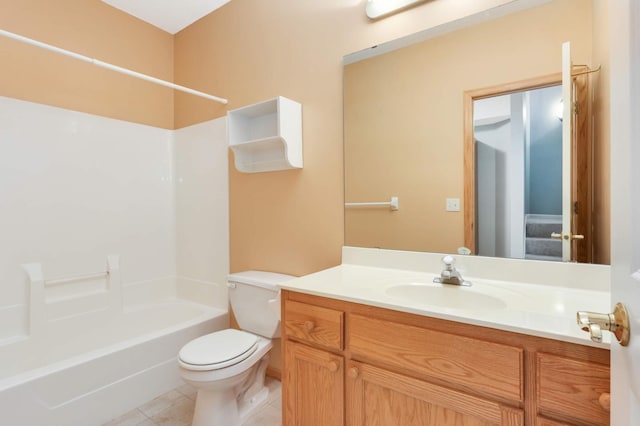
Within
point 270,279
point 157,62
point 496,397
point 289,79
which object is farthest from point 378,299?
point 157,62

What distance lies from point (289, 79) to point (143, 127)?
132 cm

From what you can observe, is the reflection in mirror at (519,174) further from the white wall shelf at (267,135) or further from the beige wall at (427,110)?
the white wall shelf at (267,135)

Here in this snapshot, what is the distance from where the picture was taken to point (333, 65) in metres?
1.74

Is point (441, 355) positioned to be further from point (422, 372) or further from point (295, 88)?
point (295, 88)

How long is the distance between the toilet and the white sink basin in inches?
27.4

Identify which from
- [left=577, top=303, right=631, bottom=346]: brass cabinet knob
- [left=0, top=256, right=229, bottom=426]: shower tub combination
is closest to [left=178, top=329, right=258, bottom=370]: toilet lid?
[left=0, top=256, right=229, bottom=426]: shower tub combination

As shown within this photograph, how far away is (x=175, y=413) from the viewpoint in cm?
175

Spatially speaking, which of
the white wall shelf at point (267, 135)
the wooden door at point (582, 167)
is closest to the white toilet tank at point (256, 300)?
the white wall shelf at point (267, 135)

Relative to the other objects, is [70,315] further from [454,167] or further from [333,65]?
[454,167]

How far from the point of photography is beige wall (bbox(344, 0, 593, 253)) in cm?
123

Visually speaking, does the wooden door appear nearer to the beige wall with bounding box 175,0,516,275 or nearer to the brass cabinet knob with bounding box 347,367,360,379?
the beige wall with bounding box 175,0,516,275

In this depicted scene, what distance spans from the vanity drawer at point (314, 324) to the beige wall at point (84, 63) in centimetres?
208

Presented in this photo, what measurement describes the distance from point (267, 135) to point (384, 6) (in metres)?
0.95

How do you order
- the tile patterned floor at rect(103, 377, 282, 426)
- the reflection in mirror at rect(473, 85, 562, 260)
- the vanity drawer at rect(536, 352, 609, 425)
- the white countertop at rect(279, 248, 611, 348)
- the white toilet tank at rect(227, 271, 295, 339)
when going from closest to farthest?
1. the vanity drawer at rect(536, 352, 609, 425)
2. the white countertop at rect(279, 248, 611, 348)
3. the reflection in mirror at rect(473, 85, 562, 260)
4. the tile patterned floor at rect(103, 377, 282, 426)
5. the white toilet tank at rect(227, 271, 295, 339)
